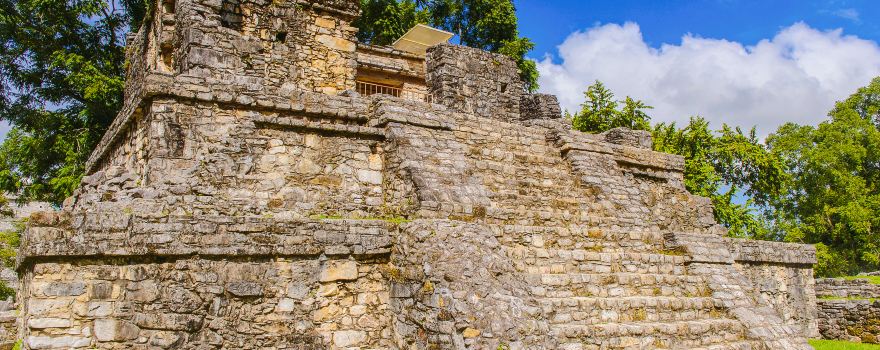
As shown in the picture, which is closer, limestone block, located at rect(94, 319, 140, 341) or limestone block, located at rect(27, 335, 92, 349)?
limestone block, located at rect(27, 335, 92, 349)

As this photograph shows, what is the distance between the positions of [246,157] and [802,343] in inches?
291

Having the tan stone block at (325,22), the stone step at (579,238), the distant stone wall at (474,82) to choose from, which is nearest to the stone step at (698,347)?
the stone step at (579,238)

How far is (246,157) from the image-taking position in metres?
7.91

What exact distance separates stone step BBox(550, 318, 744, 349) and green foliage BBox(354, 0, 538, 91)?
1739cm

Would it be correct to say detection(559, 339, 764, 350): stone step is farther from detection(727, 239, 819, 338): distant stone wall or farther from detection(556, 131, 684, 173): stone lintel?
detection(727, 239, 819, 338): distant stone wall

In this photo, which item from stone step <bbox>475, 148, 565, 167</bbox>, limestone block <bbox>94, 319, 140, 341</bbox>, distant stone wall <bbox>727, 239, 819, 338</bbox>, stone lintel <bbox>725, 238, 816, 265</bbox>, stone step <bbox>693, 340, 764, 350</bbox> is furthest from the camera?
distant stone wall <bbox>727, 239, 819, 338</bbox>

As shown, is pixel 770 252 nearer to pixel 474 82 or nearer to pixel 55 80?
pixel 474 82

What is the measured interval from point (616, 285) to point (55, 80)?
17569 millimetres

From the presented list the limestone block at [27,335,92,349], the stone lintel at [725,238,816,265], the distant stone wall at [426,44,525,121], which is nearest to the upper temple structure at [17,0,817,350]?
the limestone block at [27,335,92,349]

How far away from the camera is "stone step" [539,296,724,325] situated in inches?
278

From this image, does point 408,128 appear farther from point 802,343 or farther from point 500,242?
point 802,343

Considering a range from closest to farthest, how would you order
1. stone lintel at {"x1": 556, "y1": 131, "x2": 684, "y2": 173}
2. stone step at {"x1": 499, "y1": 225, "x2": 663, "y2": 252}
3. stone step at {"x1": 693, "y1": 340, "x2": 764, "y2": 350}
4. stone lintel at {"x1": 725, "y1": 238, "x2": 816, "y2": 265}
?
stone step at {"x1": 693, "y1": 340, "x2": 764, "y2": 350} < stone step at {"x1": 499, "y1": 225, "x2": 663, "y2": 252} < stone lintel at {"x1": 556, "y1": 131, "x2": 684, "y2": 173} < stone lintel at {"x1": 725, "y1": 238, "x2": 816, "y2": 265}

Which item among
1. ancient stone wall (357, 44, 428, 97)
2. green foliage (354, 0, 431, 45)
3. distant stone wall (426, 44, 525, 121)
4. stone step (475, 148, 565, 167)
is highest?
green foliage (354, 0, 431, 45)

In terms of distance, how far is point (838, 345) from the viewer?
1216 cm
